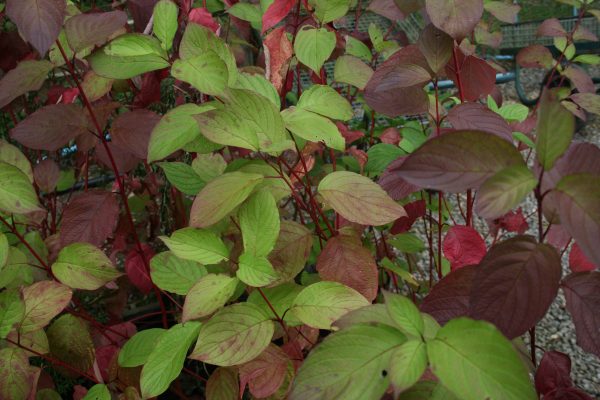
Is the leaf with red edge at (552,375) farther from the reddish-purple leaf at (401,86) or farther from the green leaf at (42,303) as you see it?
the green leaf at (42,303)

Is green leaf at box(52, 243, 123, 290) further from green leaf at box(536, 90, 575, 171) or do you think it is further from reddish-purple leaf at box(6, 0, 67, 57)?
green leaf at box(536, 90, 575, 171)

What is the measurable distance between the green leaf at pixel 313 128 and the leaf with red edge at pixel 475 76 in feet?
0.73

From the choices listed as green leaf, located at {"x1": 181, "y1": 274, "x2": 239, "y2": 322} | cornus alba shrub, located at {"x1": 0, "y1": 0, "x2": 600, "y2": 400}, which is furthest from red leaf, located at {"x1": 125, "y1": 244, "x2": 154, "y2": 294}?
green leaf, located at {"x1": 181, "y1": 274, "x2": 239, "y2": 322}

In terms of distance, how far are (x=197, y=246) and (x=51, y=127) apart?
0.99 ft

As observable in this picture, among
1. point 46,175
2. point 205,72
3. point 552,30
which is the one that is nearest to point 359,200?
point 205,72

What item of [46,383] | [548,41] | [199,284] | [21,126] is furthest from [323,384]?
[548,41]

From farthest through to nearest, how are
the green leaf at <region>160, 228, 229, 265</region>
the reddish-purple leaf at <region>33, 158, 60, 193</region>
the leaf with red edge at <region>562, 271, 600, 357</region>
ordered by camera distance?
the reddish-purple leaf at <region>33, 158, 60, 193</region>
the green leaf at <region>160, 228, 229, 265</region>
the leaf with red edge at <region>562, 271, 600, 357</region>

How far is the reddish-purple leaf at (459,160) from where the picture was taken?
0.38 m

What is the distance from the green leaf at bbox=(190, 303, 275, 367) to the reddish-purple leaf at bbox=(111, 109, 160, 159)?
277 mm

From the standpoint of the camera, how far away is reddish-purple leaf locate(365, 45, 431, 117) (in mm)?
657

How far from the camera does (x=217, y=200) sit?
1.81ft

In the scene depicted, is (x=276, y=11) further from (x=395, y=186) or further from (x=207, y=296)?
(x=207, y=296)

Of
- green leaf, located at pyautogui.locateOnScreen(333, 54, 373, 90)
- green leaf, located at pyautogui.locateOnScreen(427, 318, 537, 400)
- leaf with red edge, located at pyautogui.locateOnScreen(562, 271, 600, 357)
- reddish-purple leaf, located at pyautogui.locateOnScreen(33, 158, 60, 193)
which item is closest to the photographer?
green leaf, located at pyautogui.locateOnScreen(427, 318, 537, 400)

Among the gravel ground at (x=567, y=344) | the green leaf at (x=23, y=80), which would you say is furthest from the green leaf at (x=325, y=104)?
the gravel ground at (x=567, y=344)
